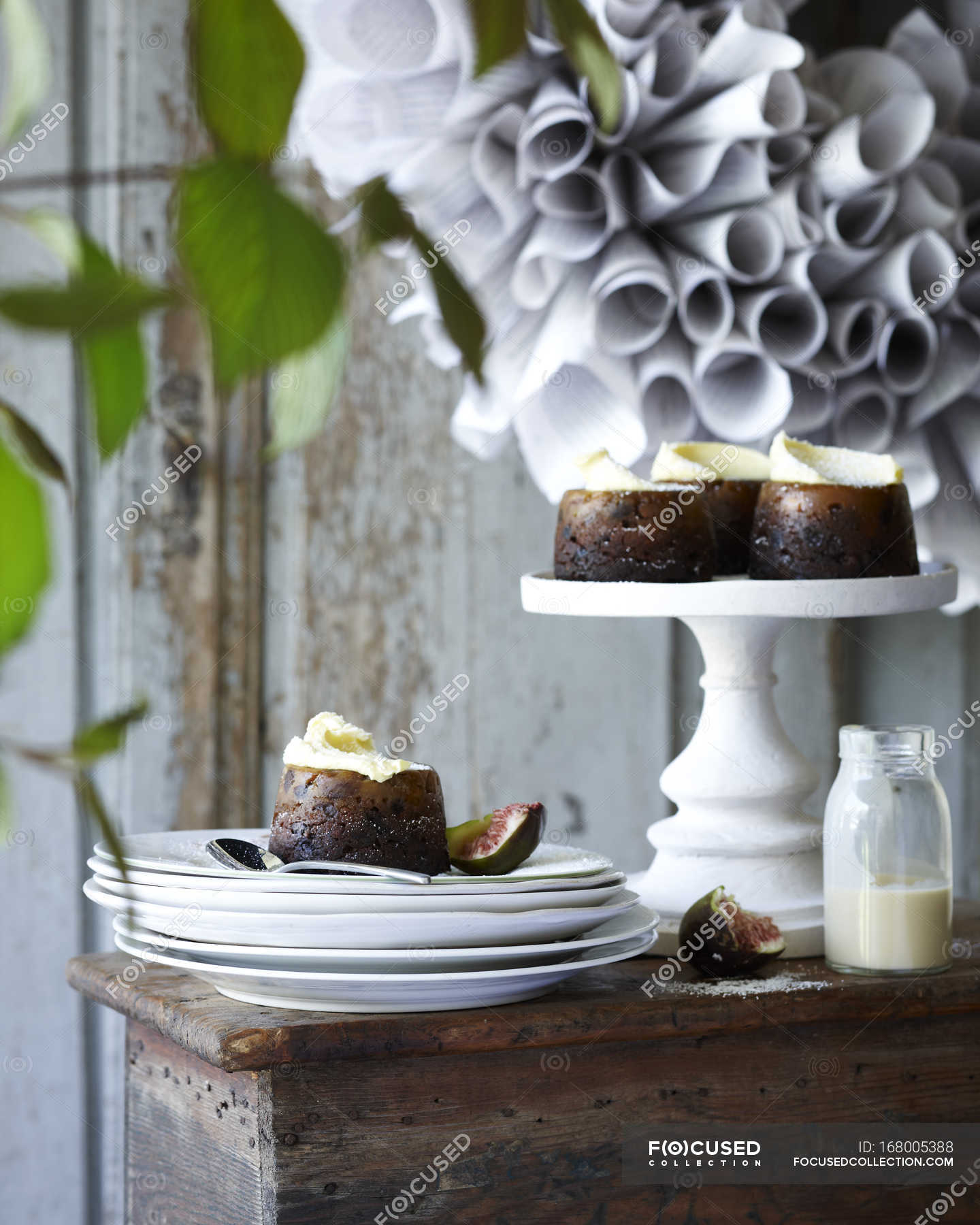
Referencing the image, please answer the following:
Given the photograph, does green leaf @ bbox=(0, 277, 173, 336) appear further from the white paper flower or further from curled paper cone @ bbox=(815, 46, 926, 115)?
curled paper cone @ bbox=(815, 46, 926, 115)

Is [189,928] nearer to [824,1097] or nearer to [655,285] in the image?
[824,1097]

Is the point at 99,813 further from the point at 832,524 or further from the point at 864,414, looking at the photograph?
the point at 864,414

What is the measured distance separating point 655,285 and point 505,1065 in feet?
2.75

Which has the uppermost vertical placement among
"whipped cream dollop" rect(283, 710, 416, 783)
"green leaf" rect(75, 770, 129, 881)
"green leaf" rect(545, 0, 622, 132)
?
"green leaf" rect(545, 0, 622, 132)

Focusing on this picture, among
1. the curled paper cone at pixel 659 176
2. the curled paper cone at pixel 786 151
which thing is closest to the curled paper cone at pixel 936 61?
the curled paper cone at pixel 786 151

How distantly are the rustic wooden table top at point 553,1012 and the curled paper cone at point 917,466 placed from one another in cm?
62

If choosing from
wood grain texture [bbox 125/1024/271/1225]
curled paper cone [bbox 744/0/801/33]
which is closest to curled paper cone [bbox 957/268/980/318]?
curled paper cone [bbox 744/0/801/33]

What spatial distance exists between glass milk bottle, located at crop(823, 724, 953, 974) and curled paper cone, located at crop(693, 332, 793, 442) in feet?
1.76

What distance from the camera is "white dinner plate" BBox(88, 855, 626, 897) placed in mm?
867

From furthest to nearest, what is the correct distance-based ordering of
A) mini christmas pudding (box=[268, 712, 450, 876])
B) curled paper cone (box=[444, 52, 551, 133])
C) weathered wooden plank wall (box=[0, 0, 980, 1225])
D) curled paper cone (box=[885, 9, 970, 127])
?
weathered wooden plank wall (box=[0, 0, 980, 1225]), curled paper cone (box=[885, 9, 970, 127]), curled paper cone (box=[444, 52, 551, 133]), mini christmas pudding (box=[268, 712, 450, 876])

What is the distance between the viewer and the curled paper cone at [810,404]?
1.56 metres

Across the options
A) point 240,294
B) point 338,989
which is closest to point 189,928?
point 338,989

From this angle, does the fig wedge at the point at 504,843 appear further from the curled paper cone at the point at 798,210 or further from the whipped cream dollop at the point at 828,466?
the curled paper cone at the point at 798,210

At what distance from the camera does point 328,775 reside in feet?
3.18
